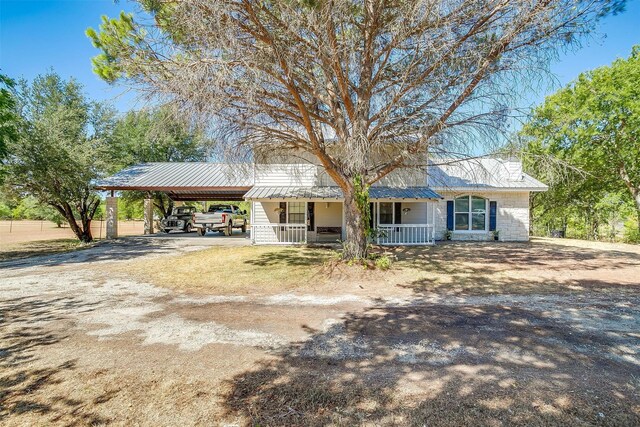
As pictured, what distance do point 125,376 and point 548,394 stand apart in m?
4.32

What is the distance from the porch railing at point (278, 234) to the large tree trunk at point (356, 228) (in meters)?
6.71

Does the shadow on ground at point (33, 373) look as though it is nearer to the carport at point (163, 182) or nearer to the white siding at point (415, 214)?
the carport at point (163, 182)

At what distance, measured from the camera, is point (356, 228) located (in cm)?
913

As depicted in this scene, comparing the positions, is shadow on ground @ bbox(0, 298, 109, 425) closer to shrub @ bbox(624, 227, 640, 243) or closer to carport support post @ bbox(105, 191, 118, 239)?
carport support post @ bbox(105, 191, 118, 239)

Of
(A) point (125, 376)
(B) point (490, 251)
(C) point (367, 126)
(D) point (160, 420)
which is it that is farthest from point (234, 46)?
(B) point (490, 251)

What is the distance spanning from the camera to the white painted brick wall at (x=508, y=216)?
1734 cm

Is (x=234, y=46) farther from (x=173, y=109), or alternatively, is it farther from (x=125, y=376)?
(x=125, y=376)

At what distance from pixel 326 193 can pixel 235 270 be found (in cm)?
686

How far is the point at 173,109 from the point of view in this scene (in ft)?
22.9

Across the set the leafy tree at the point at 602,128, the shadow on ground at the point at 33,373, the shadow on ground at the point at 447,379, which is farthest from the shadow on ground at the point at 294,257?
the leafy tree at the point at 602,128

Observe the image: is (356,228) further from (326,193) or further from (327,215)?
(327,215)

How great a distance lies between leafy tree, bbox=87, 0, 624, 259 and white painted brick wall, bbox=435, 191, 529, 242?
986 cm

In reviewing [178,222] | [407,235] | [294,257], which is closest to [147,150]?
[178,222]

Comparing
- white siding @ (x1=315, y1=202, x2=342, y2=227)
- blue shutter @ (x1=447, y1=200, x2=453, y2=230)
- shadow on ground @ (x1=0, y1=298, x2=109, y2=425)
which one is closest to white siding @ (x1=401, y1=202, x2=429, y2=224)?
A: blue shutter @ (x1=447, y1=200, x2=453, y2=230)
